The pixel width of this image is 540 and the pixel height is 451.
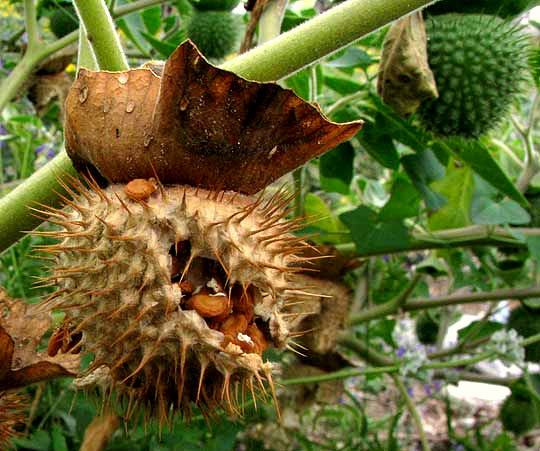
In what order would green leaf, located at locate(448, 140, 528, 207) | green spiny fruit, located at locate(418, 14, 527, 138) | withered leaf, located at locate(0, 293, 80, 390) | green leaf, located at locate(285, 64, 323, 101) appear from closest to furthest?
withered leaf, located at locate(0, 293, 80, 390) < green spiny fruit, located at locate(418, 14, 527, 138) < green leaf, located at locate(448, 140, 528, 207) < green leaf, located at locate(285, 64, 323, 101)

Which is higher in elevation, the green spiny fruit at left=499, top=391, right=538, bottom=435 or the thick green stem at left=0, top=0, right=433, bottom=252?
the thick green stem at left=0, top=0, right=433, bottom=252

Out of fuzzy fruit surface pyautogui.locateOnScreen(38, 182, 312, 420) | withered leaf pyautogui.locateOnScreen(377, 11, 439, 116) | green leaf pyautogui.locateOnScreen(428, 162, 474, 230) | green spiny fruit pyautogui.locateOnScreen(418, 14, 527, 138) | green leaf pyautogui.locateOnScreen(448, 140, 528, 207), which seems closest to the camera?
fuzzy fruit surface pyautogui.locateOnScreen(38, 182, 312, 420)

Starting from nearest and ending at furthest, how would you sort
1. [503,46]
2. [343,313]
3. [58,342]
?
[58,342] < [503,46] < [343,313]

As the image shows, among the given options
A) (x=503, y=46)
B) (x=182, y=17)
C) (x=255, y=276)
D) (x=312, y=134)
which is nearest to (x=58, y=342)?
(x=255, y=276)

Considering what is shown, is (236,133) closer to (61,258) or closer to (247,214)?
(247,214)

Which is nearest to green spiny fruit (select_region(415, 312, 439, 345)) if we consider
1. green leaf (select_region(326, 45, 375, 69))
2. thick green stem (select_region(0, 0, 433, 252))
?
green leaf (select_region(326, 45, 375, 69))

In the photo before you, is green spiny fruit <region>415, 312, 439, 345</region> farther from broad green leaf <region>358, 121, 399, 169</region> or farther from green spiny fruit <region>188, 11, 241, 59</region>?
green spiny fruit <region>188, 11, 241, 59</region>
